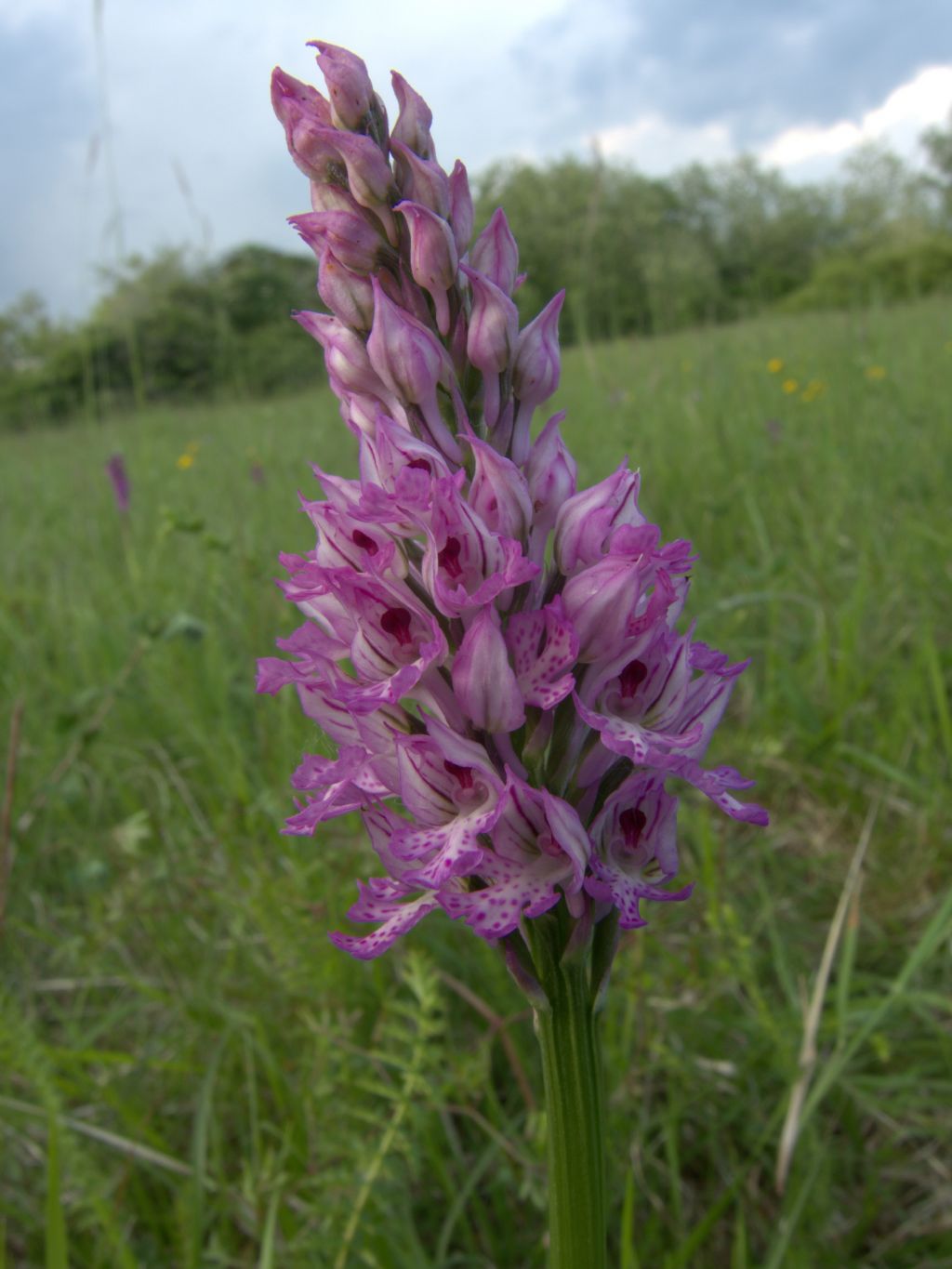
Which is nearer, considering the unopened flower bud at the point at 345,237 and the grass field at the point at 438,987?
the unopened flower bud at the point at 345,237

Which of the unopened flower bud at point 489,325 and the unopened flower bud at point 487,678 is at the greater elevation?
the unopened flower bud at point 489,325

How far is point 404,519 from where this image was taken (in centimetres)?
92

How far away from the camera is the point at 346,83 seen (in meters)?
0.97

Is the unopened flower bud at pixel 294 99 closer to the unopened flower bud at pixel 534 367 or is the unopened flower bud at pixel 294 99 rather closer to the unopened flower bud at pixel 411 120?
the unopened flower bud at pixel 411 120

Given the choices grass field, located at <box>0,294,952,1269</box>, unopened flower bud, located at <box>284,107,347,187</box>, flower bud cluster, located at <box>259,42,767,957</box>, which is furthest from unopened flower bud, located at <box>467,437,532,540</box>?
grass field, located at <box>0,294,952,1269</box>

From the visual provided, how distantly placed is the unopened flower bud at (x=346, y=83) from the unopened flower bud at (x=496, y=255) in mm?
172

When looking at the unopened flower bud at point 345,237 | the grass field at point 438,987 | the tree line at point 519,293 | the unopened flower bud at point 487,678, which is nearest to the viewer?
the unopened flower bud at point 487,678

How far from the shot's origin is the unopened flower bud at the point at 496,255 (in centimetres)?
103

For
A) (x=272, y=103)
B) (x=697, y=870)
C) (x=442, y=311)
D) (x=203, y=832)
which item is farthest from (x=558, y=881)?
(x=203, y=832)

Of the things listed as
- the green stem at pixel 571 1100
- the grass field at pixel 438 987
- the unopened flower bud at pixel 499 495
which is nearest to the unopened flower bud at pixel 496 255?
the unopened flower bud at pixel 499 495

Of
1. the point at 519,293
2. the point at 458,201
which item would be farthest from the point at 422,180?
the point at 519,293

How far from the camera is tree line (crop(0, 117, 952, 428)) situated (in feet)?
20.1

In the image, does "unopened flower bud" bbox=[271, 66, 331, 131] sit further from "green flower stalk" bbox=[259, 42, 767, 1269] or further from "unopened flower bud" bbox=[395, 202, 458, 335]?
"unopened flower bud" bbox=[395, 202, 458, 335]

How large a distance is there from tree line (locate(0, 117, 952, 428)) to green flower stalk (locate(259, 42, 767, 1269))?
366 millimetres
